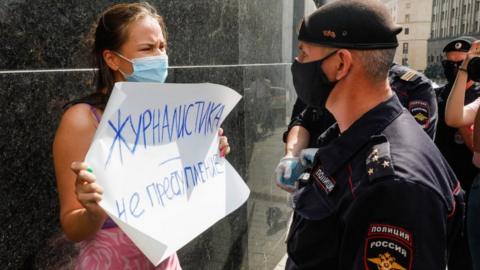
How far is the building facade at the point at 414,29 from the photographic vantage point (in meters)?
90.9

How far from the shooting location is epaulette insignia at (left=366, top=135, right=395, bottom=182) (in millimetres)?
1169

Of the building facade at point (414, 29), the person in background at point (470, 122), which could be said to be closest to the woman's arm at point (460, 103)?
the person in background at point (470, 122)

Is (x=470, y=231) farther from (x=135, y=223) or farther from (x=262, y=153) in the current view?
(x=135, y=223)

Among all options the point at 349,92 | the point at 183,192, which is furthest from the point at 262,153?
the point at 349,92

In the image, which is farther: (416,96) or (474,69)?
(474,69)

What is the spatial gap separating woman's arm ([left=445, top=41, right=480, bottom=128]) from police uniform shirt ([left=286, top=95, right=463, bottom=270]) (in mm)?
1884

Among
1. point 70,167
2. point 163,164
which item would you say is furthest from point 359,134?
point 70,167

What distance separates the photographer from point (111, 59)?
1.70 m

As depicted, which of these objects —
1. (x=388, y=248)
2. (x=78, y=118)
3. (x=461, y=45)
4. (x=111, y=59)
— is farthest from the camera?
(x=461, y=45)

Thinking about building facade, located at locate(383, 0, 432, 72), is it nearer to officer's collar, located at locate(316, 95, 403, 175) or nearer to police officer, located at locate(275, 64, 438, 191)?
police officer, located at locate(275, 64, 438, 191)

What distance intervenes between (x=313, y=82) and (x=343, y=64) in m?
0.16

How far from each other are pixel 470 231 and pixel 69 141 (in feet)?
8.98

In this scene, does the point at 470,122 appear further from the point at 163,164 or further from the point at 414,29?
the point at 414,29

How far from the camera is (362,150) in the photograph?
4.40 ft
